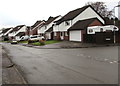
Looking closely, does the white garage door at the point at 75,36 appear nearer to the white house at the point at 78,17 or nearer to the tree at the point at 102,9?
the white house at the point at 78,17

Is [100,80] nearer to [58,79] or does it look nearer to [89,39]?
[58,79]

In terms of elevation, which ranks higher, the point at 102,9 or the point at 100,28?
the point at 102,9

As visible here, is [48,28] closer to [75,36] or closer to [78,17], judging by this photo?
[78,17]

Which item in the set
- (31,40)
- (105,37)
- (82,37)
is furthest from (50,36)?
(105,37)

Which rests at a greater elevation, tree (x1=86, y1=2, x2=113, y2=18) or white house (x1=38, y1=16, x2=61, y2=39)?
tree (x1=86, y1=2, x2=113, y2=18)

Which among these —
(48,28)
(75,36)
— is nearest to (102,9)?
(48,28)

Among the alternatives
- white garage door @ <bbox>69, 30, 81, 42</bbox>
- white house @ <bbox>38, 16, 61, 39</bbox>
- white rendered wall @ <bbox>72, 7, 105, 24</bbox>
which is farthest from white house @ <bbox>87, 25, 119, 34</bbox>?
white house @ <bbox>38, 16, 61, 39</bbox>

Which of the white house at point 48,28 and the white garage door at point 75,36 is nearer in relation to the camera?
the white garage door at point 75,36

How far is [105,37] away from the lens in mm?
30438

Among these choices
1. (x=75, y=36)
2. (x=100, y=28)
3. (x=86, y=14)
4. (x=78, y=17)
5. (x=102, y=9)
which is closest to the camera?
(x=100, y=28)

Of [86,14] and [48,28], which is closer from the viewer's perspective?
[86,14]

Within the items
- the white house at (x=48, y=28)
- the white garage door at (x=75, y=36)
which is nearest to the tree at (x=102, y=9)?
the white house at (x=48, y=28)

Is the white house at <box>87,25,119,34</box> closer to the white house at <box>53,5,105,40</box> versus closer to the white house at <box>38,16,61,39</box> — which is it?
the white house at <box>53,5,105,40</box>

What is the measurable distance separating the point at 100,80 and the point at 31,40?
41478mm
